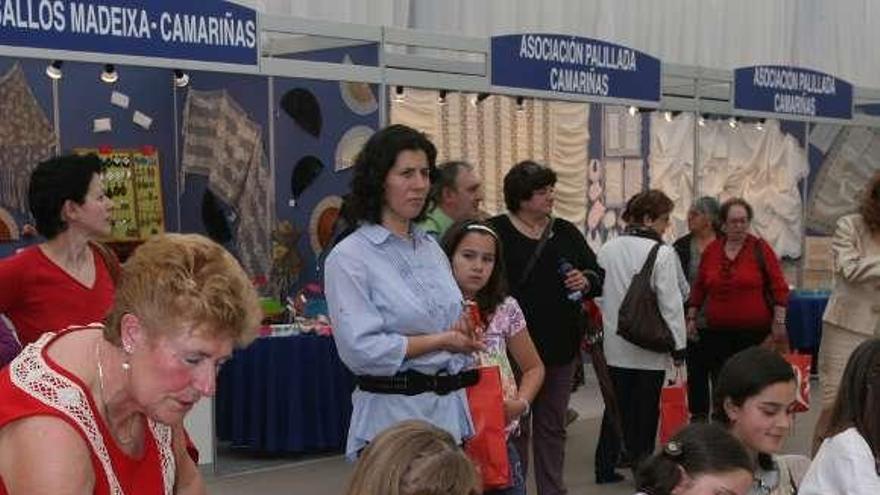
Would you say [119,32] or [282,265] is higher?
[119,32]

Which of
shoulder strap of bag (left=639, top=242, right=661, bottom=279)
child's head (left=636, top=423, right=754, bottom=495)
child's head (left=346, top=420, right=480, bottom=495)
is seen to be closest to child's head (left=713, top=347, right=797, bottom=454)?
child's head (left=636, top=423, right=754, bottom=495)

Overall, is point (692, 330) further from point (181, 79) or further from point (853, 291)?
point (181, 79)

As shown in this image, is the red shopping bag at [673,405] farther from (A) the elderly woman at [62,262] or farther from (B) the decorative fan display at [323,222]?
(A) the elderly woman at [62,262]

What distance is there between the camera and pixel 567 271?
537 cm

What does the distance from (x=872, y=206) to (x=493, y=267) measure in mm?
2395

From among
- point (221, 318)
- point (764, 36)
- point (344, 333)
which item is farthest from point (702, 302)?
point (764, 36)

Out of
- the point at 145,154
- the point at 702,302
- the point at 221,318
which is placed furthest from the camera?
the point at 145,154

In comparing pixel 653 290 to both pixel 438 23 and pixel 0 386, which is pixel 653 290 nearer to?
pixel 0 386

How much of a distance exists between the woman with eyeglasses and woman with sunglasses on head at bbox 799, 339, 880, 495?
3812 millimetres

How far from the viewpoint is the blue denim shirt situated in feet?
10.1

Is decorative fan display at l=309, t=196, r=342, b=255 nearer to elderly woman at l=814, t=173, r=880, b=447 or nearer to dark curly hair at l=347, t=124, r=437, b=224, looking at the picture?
elderly woman at l=814, t=173, r=880, b=447

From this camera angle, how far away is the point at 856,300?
5605 millimetres

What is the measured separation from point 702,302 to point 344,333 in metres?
4.44

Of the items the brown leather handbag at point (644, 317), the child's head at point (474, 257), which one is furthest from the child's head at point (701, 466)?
the brown leather handbag at point (644, 317)
